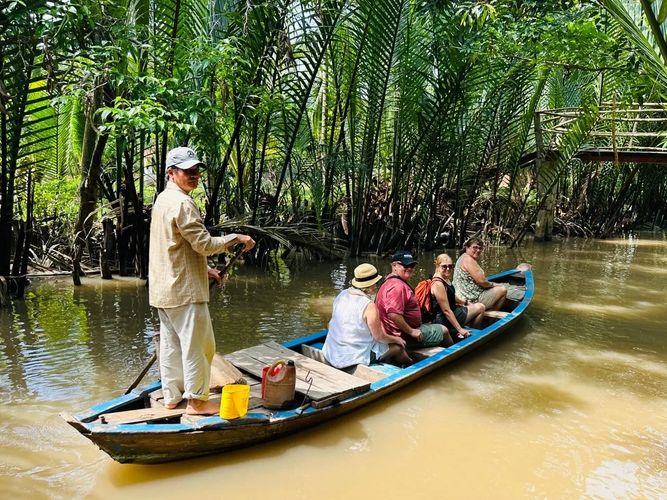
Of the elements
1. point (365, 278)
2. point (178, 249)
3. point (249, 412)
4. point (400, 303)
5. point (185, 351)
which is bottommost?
point (249, 412)

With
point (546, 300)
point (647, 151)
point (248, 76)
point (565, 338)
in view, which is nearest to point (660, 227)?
point (647, 151)

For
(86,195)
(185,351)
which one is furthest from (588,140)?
(185,351)

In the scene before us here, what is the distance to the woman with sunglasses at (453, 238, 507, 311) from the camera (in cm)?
731

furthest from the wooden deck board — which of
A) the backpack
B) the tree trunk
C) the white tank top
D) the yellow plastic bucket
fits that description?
the tree trunk

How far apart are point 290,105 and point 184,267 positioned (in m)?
6.11

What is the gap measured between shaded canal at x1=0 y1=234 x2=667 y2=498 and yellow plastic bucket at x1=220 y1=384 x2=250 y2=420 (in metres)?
0.41

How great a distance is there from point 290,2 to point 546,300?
19.9ft

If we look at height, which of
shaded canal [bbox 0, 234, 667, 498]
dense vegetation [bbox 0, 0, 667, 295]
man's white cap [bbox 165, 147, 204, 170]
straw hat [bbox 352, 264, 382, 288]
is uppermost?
dense vegetation [bbox 0, 0, 667, 295]

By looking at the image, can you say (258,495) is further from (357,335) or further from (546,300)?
(546,300)

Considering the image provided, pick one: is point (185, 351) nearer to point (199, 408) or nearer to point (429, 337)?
point (199, 408)

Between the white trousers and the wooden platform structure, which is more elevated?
the wooden platform structure

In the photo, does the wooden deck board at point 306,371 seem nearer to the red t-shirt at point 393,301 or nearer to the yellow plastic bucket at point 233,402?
the yellow plastic bucket at point 233,402

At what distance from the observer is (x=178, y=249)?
359 cm

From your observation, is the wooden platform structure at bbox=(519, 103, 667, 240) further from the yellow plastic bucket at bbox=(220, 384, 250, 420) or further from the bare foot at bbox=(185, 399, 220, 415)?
the bare foot at bbox=(185, 399, 220, 415)
